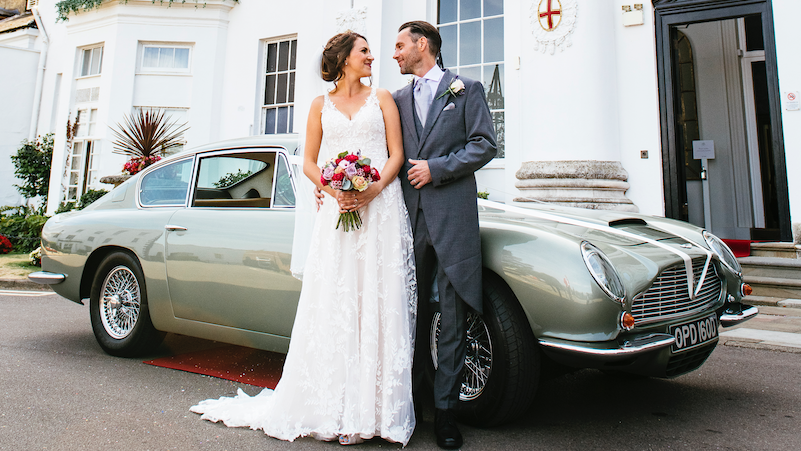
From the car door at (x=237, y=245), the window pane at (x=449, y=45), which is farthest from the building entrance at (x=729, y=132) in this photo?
the car door at (x=237, y=245)

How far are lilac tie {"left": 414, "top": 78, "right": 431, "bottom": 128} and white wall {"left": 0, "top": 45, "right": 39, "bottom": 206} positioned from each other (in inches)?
634

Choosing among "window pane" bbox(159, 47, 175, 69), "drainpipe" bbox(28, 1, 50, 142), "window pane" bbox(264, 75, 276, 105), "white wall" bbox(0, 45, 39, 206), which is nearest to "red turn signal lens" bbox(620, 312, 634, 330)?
"window pane" bbox(264, 75, 276, 105)

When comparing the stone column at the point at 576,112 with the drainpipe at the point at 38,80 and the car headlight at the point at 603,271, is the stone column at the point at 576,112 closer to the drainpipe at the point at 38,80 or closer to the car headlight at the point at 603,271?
the car headlight at the point at 603,271

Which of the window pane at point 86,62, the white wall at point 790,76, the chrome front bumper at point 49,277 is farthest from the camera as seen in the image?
the window pane at point 86,62

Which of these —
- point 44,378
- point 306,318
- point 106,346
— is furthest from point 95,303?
point 306,318

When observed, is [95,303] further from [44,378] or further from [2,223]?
[2,223]

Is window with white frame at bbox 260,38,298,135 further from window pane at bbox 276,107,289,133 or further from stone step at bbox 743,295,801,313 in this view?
stone step at bbox 743,295,801,313

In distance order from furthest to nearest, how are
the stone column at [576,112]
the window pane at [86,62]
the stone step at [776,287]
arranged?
the window pane at [86,62]
the stone column at [576,112]
the stone step at [776,287]

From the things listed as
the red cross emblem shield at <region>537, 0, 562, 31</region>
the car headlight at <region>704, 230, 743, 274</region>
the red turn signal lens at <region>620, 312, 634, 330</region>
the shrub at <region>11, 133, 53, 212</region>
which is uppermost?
the red cross emblem shield at <region>537, 0, 562, 31</region>

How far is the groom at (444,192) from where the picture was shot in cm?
235

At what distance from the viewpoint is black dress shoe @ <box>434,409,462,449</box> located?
223 cm

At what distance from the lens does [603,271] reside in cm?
217

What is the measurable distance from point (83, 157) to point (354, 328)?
41.4ft

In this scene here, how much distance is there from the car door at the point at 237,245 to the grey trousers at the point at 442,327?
75 cm
